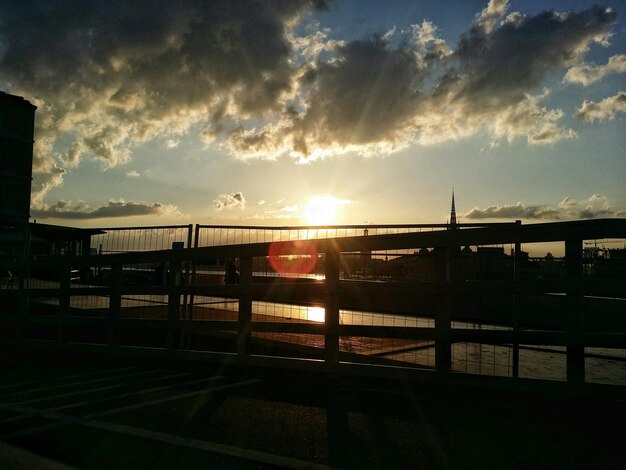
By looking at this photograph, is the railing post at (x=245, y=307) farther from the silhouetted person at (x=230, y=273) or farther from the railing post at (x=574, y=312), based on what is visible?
the railing post at (x=574, y=312)

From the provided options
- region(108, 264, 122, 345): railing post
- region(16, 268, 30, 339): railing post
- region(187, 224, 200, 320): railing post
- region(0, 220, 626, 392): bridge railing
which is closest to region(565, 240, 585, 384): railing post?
region(0, 220, 626, 392): bridge railing

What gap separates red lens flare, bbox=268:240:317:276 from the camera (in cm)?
618

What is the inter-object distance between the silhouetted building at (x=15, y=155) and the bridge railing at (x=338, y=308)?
4434 centimetres

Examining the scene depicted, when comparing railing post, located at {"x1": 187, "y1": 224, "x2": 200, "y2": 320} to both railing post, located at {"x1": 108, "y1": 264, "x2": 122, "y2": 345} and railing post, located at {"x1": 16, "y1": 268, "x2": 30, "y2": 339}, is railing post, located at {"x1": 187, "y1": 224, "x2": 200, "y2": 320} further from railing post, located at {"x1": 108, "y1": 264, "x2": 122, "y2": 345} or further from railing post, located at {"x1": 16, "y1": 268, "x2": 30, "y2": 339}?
railing post, located at {"x1": 16, "y1": 268, "x2": 30, "y2": 339}

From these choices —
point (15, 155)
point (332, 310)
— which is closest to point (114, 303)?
point (332, 310)

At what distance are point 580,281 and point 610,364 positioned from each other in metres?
3.63

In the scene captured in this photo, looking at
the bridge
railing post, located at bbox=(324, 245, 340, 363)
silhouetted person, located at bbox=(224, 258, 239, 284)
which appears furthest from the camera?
silhouetted person, located at bbox=(224, 258, 239, 284)

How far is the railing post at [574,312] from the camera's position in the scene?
469cm

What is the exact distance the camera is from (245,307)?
21.4 ft

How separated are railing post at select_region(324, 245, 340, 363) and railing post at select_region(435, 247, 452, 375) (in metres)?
1.15

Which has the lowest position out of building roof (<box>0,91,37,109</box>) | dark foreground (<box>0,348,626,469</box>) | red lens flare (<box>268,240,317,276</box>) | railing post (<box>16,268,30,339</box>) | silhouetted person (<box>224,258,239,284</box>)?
dark foreground (<box>0,348,626,469</box>)

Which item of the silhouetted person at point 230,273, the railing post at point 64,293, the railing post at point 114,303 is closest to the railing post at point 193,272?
the silhouetted person at point 230,273

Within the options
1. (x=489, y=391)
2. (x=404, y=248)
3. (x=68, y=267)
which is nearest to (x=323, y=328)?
(x=404, y=248)

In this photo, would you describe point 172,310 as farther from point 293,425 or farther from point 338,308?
point 293,425
